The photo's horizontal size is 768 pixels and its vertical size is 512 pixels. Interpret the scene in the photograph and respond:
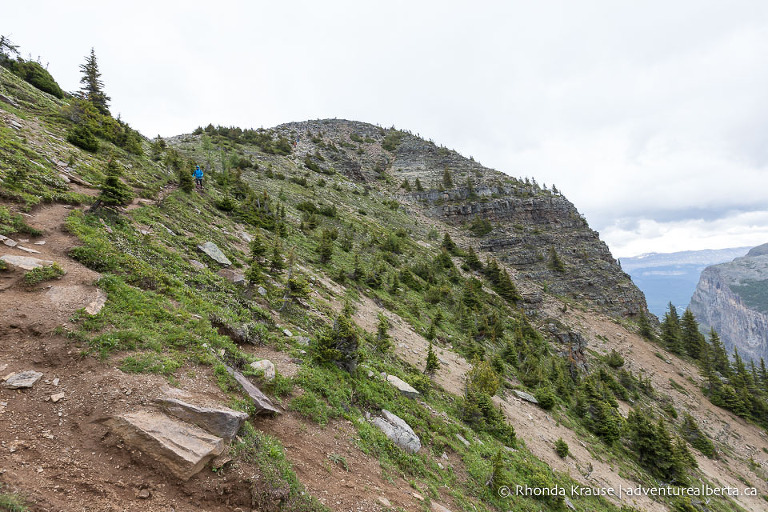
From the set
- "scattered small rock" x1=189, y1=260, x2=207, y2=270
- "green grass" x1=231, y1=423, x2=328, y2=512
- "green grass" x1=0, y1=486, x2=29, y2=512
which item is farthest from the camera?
"scattered small rock" x1=189, y1=260, x2=207, y2=270

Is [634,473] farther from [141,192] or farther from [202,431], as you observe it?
[141,192]

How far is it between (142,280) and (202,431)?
6.28m

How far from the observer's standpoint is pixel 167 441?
5.44m

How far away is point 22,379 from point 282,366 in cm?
565

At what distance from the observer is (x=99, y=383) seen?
6.06 m

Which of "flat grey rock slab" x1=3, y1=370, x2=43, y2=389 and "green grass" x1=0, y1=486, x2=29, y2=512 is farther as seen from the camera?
"flat grey rock slab" x1=3, y1=370, x2=43, y2=389

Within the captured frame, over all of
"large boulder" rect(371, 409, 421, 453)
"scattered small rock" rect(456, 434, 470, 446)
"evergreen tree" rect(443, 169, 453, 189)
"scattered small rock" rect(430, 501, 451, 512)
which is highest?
"evergreen tree" rect(443, 169, 453, 189)

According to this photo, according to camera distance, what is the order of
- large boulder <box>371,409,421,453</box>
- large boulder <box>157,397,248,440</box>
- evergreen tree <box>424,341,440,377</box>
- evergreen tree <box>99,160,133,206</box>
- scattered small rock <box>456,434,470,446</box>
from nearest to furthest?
large boulder <box>157,397,248,440</box> → large boulder <box>371,409,421,453</box> → evergreen tree <box>99,160,133,206</box> → scattered small rock <box>456,434,470,446</box> → evergreen tree <box>424,341,440,377</box>

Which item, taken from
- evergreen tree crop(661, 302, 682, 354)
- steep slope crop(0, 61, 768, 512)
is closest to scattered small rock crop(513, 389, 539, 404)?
steep slope crop(0, 61, 768, 512)

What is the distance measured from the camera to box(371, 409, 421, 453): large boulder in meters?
9.88

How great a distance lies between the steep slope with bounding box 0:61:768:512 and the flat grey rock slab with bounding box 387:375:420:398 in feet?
1.05

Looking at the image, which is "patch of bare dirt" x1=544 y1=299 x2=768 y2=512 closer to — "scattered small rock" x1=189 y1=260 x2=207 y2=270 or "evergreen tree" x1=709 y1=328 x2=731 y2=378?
"evergreen tree" x1=709 y1=328 x2=731 y2=378

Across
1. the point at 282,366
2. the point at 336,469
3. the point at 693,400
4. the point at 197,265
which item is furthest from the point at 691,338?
the point at 197,265

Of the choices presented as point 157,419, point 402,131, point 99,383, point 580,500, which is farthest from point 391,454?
point 402,131
